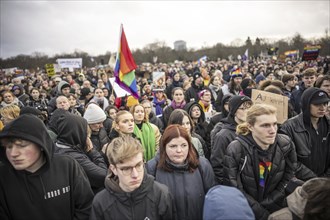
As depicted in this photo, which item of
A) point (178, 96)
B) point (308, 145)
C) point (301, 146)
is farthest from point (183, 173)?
point (178, 96)

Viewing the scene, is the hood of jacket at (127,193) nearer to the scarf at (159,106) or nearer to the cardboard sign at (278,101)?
the cardboard sign at (278,101)

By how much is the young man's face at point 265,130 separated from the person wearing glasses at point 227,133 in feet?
2.52

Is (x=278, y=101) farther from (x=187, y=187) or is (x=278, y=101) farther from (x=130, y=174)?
(x=130, y=174)

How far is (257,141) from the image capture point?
2652 millimetres

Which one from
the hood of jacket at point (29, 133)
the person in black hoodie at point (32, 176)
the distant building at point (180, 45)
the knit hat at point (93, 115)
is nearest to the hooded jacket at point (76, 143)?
the person in black hoodie at point (32, 176)

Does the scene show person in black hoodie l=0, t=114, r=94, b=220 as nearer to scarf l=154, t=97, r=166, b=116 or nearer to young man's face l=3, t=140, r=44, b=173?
young man's face l=3, t=140, r=44, b=173

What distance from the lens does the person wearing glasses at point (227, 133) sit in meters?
3.35

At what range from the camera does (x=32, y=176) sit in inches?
82.1

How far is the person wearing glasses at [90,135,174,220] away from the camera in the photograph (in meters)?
2.09

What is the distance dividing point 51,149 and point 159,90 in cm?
572

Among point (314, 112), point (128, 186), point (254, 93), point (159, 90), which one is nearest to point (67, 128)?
point (128, 186)

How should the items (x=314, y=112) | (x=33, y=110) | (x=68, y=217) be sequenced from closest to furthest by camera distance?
1. (x=68, y=217)
2. (x=314, y=112)
3. (x=33, y=110)

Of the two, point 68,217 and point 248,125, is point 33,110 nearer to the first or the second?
point 68,217

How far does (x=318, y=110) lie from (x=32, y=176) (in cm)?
356
